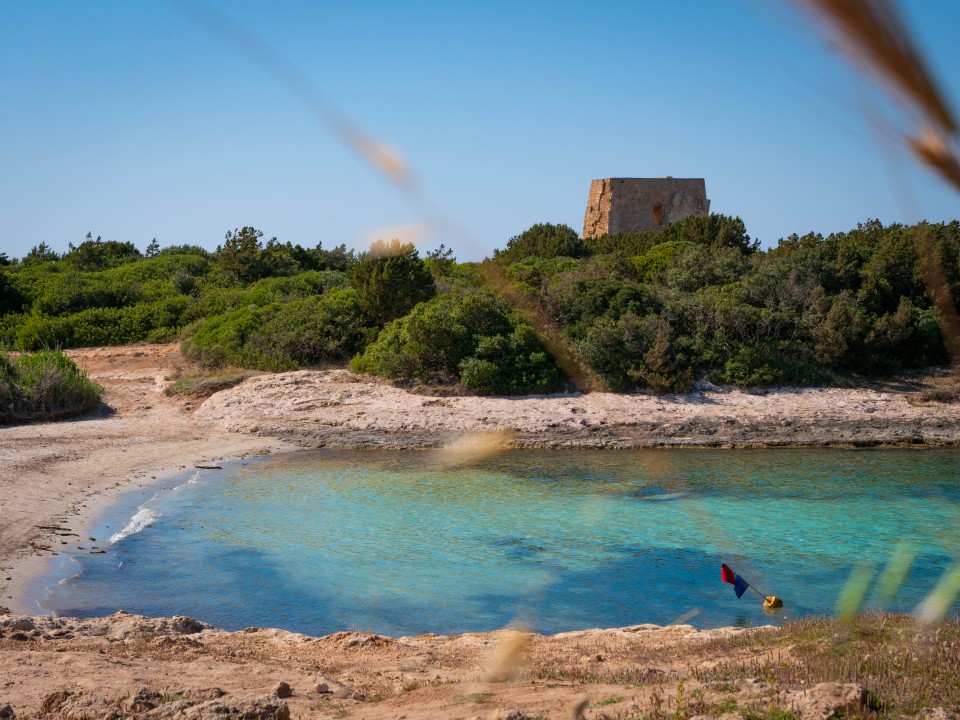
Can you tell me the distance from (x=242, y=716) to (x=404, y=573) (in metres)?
5.59

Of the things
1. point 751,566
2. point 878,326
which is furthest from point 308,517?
point 878,326

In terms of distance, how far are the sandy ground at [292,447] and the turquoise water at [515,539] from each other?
886 millimetres

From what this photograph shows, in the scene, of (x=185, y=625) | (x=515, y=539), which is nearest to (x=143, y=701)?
(x=185, y=625)

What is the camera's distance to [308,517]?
42.2 feet

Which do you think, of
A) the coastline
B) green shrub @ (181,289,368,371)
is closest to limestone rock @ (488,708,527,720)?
the coastline

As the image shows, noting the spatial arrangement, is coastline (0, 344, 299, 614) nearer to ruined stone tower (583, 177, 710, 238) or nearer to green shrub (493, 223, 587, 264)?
green shrub (493, 223, 587, 264)

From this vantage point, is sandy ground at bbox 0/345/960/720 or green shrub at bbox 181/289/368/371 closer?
sandy ground at bbox 0/345/960/720

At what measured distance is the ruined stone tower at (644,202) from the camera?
47.6 meters

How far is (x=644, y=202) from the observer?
47906mm

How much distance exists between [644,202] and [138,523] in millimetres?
39779

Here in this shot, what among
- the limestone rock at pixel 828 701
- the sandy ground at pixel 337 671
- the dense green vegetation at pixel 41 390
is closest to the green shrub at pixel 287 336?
the dense green vegetation at pixel 41 390

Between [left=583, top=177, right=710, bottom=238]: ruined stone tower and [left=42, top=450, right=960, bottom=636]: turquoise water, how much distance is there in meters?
31.9

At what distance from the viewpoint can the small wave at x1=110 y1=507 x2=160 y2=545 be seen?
1158 cm

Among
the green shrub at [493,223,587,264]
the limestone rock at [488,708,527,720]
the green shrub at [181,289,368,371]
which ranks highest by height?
the green shrub at [493,223,587,264]
